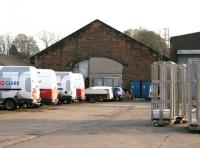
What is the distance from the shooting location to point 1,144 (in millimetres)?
15062

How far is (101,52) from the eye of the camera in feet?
226

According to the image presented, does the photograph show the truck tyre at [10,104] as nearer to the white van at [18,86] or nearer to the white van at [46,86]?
the white van at [18,86]

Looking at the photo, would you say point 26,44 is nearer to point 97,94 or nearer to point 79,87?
point 97,94

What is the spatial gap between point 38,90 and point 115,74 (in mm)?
33564

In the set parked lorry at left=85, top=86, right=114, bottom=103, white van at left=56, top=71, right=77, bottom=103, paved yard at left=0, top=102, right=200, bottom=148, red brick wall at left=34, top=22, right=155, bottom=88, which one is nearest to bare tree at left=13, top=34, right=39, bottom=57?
red brick wall at left=34, top=22, right=155, bottom=88

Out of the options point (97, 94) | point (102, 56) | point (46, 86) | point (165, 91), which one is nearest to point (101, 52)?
point (102, 56)

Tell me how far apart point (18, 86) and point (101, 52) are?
35.0 metres

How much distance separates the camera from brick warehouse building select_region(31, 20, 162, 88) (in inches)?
2677

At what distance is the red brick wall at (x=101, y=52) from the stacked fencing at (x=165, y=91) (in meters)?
44.6

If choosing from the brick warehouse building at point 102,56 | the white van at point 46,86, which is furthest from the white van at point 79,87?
the brick warehouse building at point 102,56

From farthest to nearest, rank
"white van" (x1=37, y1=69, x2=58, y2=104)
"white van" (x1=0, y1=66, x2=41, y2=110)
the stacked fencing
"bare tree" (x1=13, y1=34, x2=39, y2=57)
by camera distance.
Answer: "bare tree" (x1=13, y1=34, x2=39, y2=57) < "white van" (x1=37, y1=69, x2=58, y2=104) < "white van" (x1=0, y1=66, x2=41, y2=110) < the stacked fencing

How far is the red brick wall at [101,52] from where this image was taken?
223 feet

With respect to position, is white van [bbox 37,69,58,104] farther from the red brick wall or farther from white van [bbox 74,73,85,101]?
the red brick wall

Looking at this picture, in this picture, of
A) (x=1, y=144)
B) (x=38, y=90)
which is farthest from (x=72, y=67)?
(x=1, y=144)
